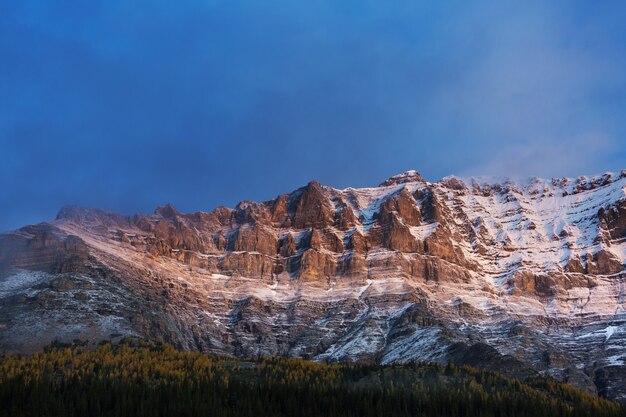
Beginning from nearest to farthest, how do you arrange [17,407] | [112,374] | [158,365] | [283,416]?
[17,407] → [283,416] → [112,374] → [158,365]

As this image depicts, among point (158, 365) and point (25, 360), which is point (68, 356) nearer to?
point (25, 360)

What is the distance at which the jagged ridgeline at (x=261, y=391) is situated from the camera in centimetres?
13162

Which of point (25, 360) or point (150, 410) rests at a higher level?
point (25, 360)

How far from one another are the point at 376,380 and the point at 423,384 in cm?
1001

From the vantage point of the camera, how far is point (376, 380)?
16088cm

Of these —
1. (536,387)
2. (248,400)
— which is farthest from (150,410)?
(536,387)

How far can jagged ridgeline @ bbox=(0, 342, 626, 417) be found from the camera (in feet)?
432

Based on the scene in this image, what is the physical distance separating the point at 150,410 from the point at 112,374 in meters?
28.5

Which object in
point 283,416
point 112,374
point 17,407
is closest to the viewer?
point 17,407

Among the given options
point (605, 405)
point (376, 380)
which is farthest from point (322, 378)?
point (605, 405)

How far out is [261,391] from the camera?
14588 centimetres

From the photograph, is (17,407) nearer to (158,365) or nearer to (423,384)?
(158,365)

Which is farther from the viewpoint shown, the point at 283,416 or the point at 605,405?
the point at 605,405

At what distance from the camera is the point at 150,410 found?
128875 millimetres
